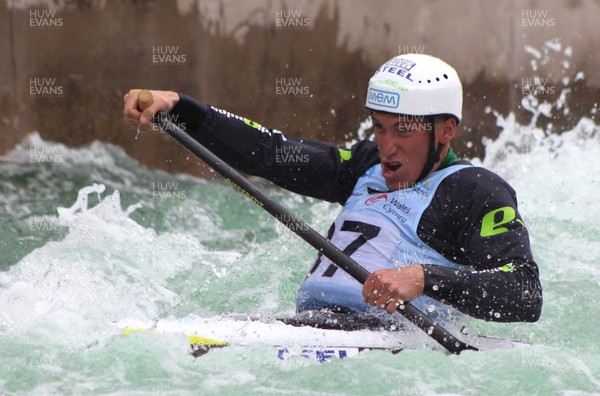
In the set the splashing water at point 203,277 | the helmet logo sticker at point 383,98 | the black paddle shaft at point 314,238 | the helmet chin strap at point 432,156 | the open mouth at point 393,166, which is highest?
the helmet logo sticker at point 383,98

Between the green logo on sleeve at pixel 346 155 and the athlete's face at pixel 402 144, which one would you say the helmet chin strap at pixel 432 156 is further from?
the green logo on sleeve at pixel 346 155

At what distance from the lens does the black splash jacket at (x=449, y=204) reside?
3.67m

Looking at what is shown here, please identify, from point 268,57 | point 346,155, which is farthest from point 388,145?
point 268,57

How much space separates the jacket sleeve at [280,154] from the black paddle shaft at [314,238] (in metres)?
0.29

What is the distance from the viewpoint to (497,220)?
3.79m

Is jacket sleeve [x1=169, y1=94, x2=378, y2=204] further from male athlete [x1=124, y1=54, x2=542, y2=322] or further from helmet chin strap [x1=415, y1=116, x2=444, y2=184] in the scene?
helmet chin strap [x1=415, y1=116, x2=444, y2=184]

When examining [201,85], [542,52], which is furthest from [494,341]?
[542,52]

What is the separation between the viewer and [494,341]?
399cm

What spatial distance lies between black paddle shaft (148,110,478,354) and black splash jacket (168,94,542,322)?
0.12m

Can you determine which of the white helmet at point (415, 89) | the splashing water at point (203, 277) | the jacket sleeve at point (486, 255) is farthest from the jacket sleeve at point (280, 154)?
the splashing water at point (203, 277)

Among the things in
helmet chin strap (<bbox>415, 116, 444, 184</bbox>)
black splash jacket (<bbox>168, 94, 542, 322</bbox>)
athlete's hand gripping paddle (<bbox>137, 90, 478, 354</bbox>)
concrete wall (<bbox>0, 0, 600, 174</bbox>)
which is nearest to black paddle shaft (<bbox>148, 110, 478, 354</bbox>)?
athlete's hand gripping paddle (<bbox>137, 90, 478, 354</bbox>)

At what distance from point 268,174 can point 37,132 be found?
316cm

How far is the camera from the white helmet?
158 inches

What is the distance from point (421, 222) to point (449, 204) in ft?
0.42
